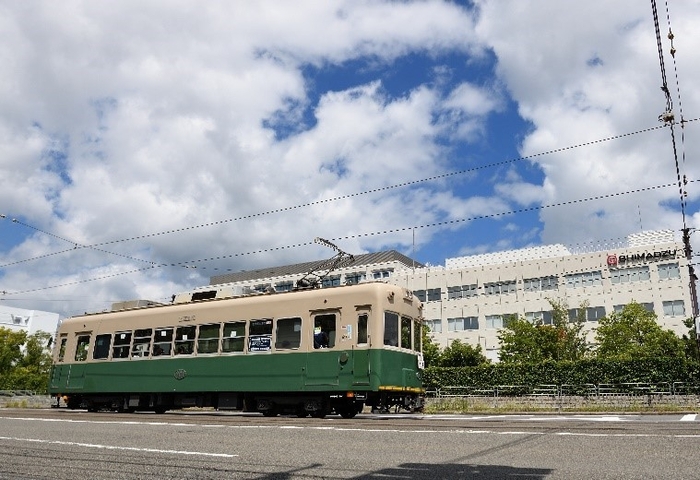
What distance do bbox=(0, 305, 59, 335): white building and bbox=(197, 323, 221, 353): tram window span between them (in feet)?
330

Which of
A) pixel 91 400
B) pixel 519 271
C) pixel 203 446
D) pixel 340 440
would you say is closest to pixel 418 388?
pixel 340 440

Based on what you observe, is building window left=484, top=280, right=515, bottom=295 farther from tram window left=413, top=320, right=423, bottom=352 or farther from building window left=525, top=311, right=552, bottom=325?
tram window left=413, top=320, right=423, bottom=352

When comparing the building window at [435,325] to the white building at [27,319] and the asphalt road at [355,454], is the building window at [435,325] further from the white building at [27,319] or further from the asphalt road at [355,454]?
the white building at [27,319]

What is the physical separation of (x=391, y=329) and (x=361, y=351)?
3.57ft

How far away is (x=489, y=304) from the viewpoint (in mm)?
62656

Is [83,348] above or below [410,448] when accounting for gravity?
above

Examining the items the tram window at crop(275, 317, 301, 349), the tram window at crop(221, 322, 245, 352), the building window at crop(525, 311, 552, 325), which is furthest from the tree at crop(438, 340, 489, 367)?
the tram window at crop(275, 317, 301, 349)

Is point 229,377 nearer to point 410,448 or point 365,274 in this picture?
point 410,448

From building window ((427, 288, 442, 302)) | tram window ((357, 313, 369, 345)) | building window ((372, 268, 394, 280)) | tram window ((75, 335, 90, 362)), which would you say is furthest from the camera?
building window ((372, 268, 394, 280))

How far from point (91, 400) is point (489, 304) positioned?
49.1m

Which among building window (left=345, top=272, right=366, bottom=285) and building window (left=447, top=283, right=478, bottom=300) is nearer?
building window (left=447, top=283, right=478, bottom=300)

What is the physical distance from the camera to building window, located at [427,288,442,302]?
6650 centimetres

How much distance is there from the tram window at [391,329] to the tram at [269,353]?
25 millimetres

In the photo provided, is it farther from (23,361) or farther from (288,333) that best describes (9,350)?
(288,333)
